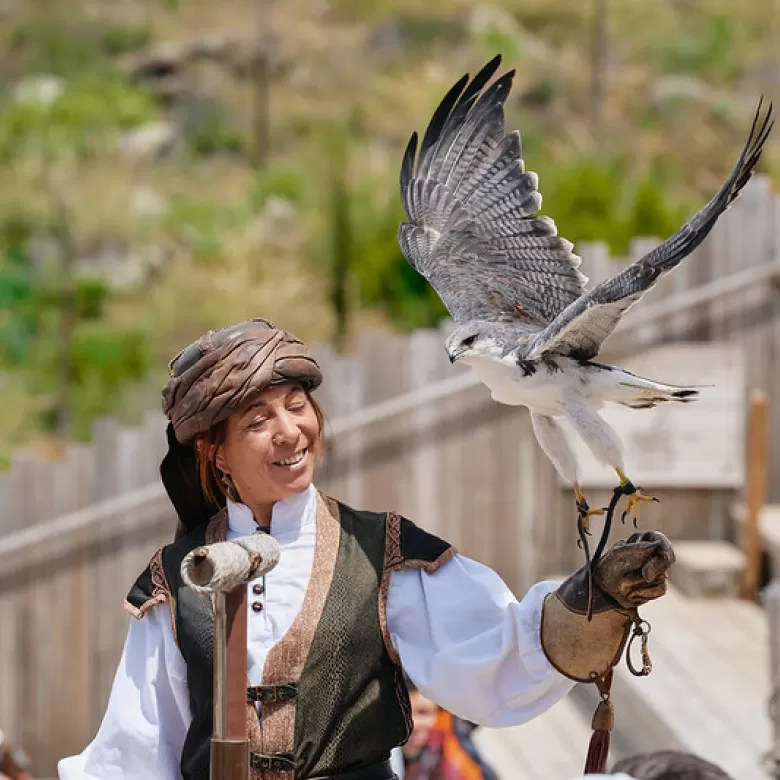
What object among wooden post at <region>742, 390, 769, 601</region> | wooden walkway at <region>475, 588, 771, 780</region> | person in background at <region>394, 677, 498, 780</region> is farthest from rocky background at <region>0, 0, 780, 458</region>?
person in background at <region>394, 677, 498, 780</region>

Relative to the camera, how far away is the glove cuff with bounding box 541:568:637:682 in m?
2.03

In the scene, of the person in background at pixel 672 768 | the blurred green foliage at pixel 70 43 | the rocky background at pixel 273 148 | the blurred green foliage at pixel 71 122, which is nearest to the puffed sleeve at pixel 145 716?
the person in background at pixel 672 768

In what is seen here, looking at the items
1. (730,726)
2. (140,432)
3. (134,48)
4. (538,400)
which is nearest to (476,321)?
(538,400)

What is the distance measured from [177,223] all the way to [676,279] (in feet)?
22.3

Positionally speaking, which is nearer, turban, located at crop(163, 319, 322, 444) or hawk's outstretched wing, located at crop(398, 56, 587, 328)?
turban, located at crop(163, 319, 322, 444)

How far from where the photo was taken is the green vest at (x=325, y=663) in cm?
213

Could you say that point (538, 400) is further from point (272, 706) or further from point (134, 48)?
point (134, 48)

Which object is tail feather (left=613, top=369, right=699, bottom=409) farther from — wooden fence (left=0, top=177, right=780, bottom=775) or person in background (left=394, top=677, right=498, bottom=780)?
wooden fence (left=0, top=177, right=780, bottom=775)

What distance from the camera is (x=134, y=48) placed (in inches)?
652

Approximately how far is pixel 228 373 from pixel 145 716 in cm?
51

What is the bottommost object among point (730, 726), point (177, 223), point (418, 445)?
point (730, 726)

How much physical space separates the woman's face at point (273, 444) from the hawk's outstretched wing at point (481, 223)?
17.9 inches

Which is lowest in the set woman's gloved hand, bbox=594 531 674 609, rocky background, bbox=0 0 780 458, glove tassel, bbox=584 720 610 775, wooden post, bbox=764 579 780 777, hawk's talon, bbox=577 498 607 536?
wooden post, bbox=764 579 780 777

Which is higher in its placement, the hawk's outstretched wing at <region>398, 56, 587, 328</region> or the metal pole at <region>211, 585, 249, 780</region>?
the hawk's outstretched wing at <region>398, 56, 587, 328</region>
